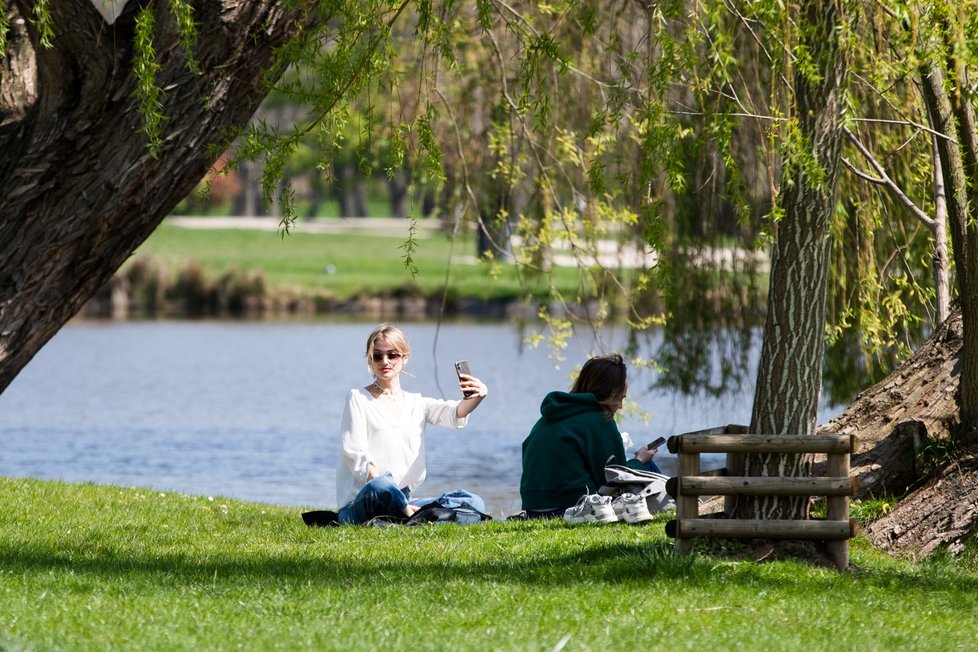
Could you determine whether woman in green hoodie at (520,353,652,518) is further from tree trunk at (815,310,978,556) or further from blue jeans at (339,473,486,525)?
tree trunk at (815,310,978,556)

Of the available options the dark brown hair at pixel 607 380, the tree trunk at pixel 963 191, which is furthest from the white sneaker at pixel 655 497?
the tree trunk at pixel 963 191

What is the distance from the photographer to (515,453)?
15.6m

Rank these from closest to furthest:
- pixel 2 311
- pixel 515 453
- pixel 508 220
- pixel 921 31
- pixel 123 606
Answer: pixel 123 606 → pixel 921 31 → pixel 2 311 → pixel 508 220 → pixel 515 453

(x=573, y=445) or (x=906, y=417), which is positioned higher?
(x=906, y=417)

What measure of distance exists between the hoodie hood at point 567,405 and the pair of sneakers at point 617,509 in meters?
0.52

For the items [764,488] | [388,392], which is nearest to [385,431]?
[388,392]

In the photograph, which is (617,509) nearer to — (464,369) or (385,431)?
(464,369)

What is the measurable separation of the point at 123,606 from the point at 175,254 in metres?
41.6

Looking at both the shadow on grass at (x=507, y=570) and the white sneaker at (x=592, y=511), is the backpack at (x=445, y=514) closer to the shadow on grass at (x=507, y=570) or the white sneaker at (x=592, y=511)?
the white sneaker at (x=592, y=511)

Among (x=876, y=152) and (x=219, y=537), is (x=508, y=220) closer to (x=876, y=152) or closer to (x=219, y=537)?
(x=876, y=152)

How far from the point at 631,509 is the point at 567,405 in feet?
2.51

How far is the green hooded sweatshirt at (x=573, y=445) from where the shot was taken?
26.1 ft

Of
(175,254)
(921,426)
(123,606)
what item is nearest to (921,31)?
(921,426)

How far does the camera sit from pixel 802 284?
6293mm
